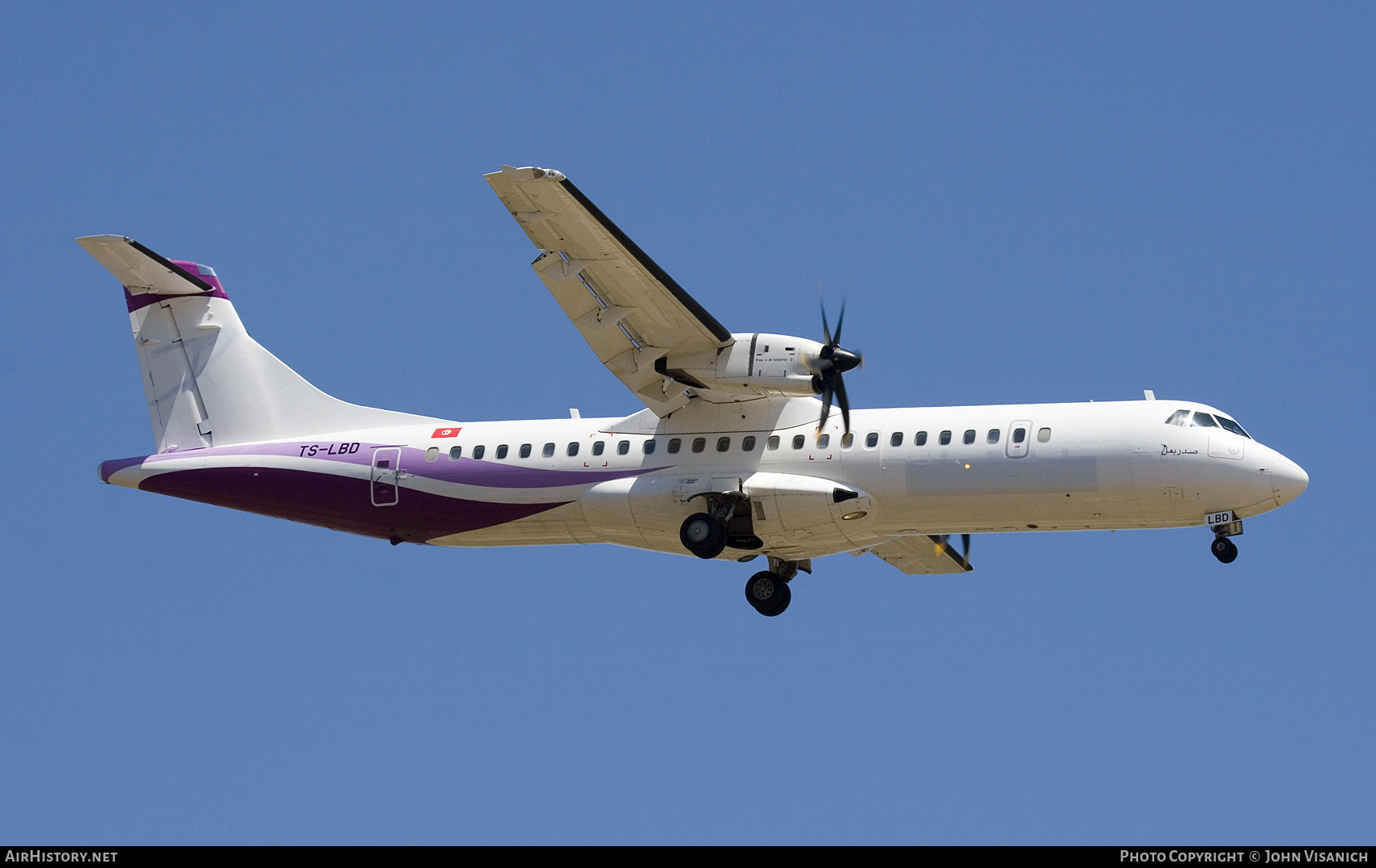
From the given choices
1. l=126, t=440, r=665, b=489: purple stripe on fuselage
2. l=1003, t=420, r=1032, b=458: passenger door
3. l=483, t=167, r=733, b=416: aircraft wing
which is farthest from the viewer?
l=126, t=440, r=665, b=489: purple stripe on fuselage

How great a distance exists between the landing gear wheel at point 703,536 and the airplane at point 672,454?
0.03m

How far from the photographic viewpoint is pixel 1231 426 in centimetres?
2083

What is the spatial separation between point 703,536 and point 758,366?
7.51 feet

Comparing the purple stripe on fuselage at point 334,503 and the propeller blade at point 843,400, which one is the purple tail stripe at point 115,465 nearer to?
the purple stripe on fuselage at point 334,503

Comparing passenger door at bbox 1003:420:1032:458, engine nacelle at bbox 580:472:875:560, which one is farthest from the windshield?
engine nacelle at bbox 580:472:875:560

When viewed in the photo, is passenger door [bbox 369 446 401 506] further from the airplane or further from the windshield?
the windshield

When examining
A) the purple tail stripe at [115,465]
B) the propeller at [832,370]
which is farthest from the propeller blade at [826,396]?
the purple tail stripe at [115,465]

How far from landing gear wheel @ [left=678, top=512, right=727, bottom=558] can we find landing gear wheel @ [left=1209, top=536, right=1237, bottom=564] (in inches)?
237

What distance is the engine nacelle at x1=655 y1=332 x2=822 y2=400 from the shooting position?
68.5ft

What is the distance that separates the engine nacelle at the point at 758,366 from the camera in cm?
2089

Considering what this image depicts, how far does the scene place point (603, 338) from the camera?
2169cm

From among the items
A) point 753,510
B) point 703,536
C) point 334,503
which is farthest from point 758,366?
point 334,503
